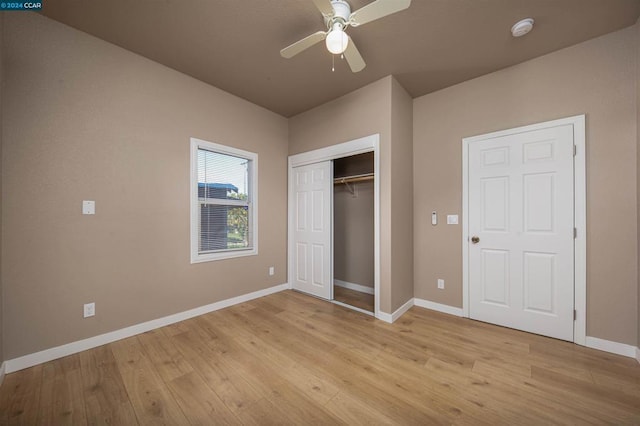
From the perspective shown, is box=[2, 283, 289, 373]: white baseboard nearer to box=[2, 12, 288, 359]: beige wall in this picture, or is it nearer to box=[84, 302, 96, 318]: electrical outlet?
box=[2, 12, 288, 359]: beige wall

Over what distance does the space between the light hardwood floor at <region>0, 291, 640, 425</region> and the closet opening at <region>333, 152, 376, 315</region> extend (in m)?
1.36

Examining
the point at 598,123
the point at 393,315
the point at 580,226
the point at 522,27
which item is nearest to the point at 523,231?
the point at 580,226

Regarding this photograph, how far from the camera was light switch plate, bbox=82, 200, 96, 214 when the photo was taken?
7.28ft

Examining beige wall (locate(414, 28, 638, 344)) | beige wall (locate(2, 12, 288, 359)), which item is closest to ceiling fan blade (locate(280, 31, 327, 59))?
beige wall (locate(2, 12, 288, 359))

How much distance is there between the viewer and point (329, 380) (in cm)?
183

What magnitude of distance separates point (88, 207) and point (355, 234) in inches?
132

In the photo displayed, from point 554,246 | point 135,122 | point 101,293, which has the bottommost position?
point 101,293

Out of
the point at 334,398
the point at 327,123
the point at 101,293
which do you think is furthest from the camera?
the point at 327,123

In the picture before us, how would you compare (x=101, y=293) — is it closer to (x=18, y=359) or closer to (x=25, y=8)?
(x=18, y=359)

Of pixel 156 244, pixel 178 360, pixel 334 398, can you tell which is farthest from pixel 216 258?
pixel 334 398

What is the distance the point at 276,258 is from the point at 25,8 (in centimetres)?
347

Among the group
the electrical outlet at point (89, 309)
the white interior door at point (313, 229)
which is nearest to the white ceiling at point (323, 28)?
the white interior door at point (313, 229)

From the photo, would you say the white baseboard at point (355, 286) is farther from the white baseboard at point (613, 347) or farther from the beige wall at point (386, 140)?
the white baseboard at point (613, 347)

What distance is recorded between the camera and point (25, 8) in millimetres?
1904
